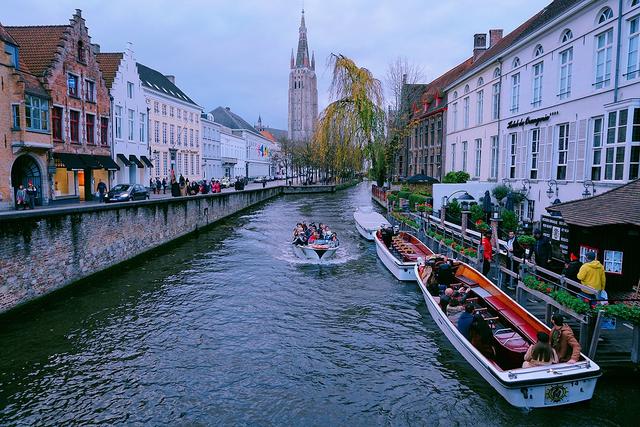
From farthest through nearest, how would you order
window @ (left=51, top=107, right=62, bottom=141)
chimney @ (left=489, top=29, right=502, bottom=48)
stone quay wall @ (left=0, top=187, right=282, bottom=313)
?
chimney @ (left=489, top=29, right=502, bottom=48) → window @ (left=51, top=107, right=62, bottom=141) → stone quay wall @ (left=0, top=187, right=282, bottom=313)

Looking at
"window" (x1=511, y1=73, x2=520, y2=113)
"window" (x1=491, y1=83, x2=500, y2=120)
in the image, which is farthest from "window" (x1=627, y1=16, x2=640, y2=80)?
"window" (x1=491, y1=83, x2=500, y2=120)

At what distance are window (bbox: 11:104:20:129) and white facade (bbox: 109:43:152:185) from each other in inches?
435

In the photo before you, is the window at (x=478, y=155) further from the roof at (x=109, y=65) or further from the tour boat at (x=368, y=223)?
the roof at (x=109, y=65)

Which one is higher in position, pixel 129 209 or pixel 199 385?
pixel 129 209

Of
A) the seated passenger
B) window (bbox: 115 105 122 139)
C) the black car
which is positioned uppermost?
window (bbox: 115 105 122 139)

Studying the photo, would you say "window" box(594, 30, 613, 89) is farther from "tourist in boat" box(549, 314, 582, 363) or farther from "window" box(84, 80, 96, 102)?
"window" box(84, 80, 96, 102)

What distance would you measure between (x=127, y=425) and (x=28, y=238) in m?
7.88

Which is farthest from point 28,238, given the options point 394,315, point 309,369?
point 394,315

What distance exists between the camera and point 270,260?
20781 millimetres

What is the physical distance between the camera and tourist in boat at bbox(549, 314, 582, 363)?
811 cm

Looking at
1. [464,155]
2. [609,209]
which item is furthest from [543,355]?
[464,155]

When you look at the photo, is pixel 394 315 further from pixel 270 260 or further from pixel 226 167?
pixel 226 167

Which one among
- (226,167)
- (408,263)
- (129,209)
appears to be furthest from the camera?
(226,167)

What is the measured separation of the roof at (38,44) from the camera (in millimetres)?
27625
